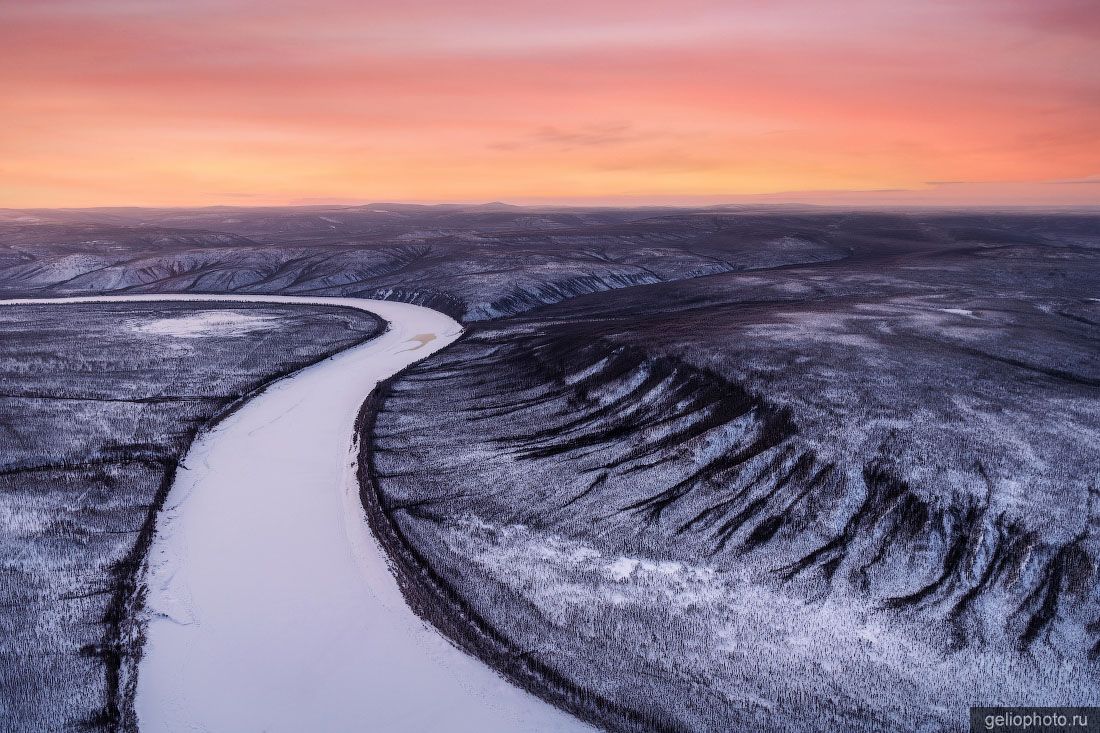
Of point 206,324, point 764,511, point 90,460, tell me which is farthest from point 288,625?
point 206,324

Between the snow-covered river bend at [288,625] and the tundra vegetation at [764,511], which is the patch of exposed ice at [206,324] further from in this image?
the snow-covered river bend at [288,625]

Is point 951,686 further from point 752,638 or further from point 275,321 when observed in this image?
point 275,321

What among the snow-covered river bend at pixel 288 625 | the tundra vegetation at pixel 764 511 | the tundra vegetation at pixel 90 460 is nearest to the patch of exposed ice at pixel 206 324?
the tundra vegetation at pixel 90 460

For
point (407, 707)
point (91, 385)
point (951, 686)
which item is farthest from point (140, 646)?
point (91, 385)

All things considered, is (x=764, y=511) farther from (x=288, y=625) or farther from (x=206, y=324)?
(x=206, y=324)

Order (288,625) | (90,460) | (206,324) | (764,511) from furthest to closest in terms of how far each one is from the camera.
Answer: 1. (206,324)
2. (90,460)
3. (764,511)
4. (288,625)

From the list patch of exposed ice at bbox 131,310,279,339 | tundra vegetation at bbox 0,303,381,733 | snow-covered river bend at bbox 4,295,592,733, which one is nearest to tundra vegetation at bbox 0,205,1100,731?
snow-covered river bend at bbox 4,295,592,733
